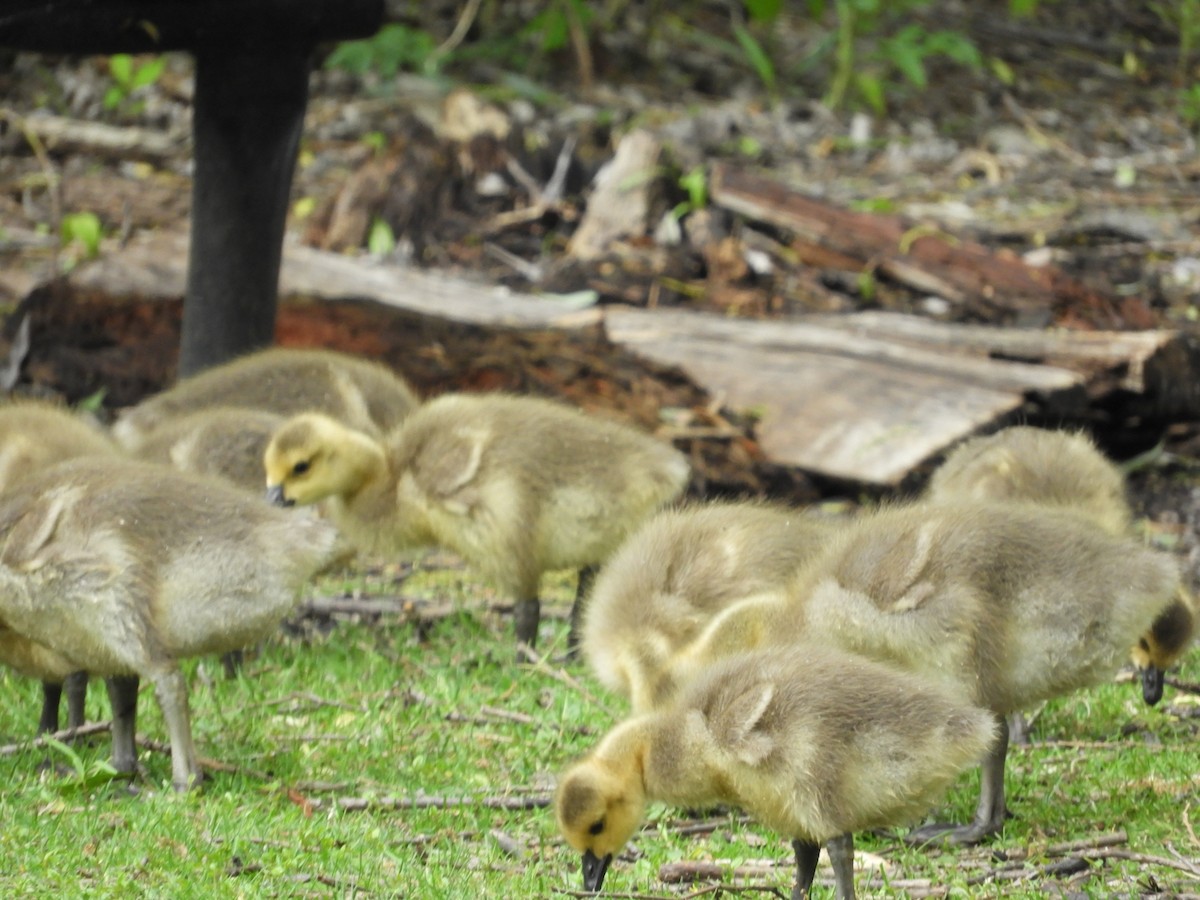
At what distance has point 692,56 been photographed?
14.7 m

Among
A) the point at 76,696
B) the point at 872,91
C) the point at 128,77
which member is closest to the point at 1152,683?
the point at 76,696

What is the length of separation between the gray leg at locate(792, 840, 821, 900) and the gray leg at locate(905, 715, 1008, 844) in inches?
25.1

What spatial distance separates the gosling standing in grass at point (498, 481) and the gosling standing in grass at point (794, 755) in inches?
67.7

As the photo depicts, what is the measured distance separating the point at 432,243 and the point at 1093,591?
629 cm

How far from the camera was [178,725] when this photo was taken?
4.32 m

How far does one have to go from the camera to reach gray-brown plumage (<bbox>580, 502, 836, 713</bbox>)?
4617 mm

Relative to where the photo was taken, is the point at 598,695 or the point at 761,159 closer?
the point at 598,695

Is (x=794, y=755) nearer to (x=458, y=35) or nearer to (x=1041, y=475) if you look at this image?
(x=1041, y=475)

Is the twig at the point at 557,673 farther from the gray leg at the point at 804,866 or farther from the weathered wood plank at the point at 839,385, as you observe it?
the weathered wood plank at the point at 839,385

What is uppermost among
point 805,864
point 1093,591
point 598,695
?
point 1093,591

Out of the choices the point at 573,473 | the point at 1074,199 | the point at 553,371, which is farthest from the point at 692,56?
the point at 573,473

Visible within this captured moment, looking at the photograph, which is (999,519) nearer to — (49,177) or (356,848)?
(356,848)

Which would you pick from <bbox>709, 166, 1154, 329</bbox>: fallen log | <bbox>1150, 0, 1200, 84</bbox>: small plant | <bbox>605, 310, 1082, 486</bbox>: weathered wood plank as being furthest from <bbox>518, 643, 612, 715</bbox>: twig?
<bbox>1150, 0, 1200, 84</bbox>: small plant

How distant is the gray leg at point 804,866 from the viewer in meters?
3.62
